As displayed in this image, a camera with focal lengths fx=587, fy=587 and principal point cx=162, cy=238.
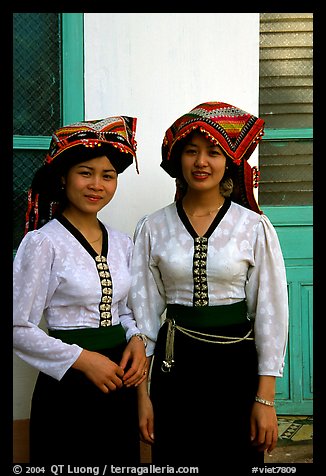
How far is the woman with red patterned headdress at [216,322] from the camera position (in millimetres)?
2189

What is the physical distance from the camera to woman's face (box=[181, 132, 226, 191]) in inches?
86.1

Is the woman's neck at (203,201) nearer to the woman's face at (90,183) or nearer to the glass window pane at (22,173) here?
the woman's face at (90,183)

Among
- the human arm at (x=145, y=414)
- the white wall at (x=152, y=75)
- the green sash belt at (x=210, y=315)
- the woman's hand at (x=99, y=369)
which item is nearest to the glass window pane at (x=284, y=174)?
the white wall at (x=152, y=75)

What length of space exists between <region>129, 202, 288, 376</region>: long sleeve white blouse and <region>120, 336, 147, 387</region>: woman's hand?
11 centimetres

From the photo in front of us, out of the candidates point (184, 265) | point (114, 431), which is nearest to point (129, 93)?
point (184, 265)

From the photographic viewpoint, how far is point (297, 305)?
3.18 meters

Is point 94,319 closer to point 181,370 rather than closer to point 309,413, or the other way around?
point 181,370

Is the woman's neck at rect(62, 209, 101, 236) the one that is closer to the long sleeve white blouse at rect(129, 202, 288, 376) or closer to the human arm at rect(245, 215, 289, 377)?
the long sleeve white blouse at rect(129, 202, 288, 376)

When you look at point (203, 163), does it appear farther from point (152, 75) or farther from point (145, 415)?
point (145, 415)

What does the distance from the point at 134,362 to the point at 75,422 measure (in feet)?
0.97

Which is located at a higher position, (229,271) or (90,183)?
(90,183)

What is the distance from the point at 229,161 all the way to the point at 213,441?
106 cm

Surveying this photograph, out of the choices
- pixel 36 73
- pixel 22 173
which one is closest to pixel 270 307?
pixel 22 173

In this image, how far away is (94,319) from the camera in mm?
2125
